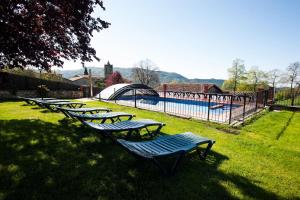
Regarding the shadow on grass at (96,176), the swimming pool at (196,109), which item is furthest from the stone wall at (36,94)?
the shadow on grass at (96,176)

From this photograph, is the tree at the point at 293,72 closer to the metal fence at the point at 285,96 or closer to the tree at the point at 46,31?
the metal fence at the point at 285,96

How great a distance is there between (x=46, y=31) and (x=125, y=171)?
5189mm

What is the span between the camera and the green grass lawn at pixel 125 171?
9.38 feet

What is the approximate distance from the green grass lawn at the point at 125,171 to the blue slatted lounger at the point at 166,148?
1.19 ft

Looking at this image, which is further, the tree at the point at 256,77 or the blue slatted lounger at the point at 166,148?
the tree at the point at 256,77

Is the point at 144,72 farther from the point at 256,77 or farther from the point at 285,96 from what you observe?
the point at 285,96

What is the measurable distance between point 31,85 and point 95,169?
1988 centimetres

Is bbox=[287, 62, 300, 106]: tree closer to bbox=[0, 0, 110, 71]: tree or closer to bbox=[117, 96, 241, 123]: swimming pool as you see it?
bbox=[117, 96, 241, 123]: swimming pool

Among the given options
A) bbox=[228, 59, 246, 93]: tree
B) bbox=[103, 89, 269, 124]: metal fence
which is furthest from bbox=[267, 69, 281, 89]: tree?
bbox=[103, 89, 269, 124]: metal fence

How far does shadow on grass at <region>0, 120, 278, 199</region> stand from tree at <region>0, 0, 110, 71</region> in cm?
257

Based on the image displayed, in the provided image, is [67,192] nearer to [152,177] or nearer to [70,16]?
[152,177]

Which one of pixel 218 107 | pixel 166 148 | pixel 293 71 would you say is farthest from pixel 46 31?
pixel 293 71

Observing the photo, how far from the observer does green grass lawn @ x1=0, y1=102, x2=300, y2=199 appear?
286 cm

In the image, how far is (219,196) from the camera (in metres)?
2.84
